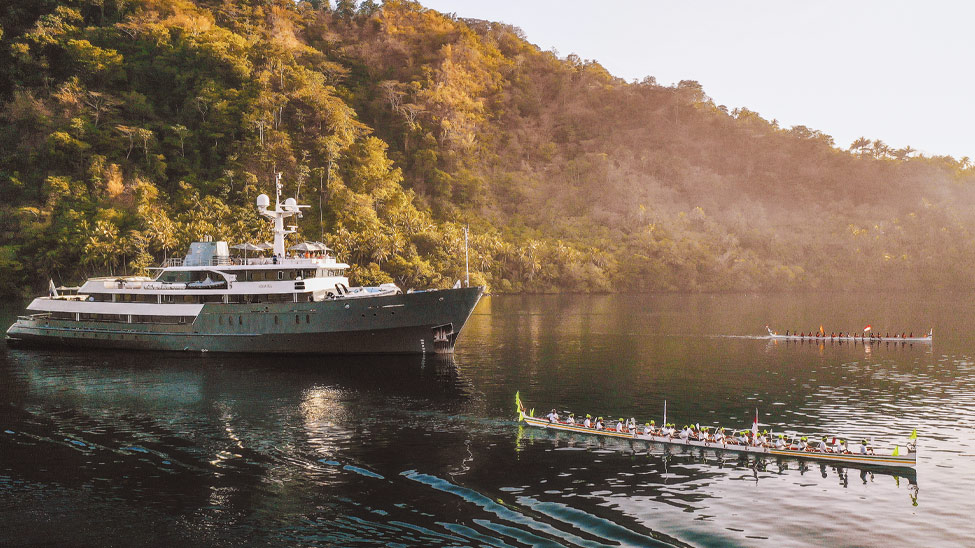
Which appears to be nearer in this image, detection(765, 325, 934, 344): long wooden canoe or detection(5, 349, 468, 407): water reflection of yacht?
detection(5, 349, 468, 407): water reflection of yacht

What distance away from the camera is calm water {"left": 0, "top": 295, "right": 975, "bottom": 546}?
957 inches

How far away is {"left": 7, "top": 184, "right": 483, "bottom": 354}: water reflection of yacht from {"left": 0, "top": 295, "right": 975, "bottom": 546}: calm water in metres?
2.05

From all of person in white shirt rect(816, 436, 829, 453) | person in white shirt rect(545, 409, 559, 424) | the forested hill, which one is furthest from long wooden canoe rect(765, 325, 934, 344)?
the forested hill

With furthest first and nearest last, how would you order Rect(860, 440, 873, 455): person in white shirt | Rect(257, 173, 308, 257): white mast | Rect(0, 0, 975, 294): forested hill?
Rect(0, 0, 975, 294): forested hill
Rect(257, 173, 308, 257): white mast
Rect(860, 440, 873, 455): person in white shirt

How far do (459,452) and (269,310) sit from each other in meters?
32.9

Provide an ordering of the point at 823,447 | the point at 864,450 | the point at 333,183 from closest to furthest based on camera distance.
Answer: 1. the point at 864,450
2. the point at 823,447
3. the point at 333,183

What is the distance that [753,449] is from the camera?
3231 centimetres

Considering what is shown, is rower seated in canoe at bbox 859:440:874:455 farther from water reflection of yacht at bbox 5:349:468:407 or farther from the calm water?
water reflection of yacht at bbox 5:349:468:407

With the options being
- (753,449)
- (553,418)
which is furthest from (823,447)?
(553,418)

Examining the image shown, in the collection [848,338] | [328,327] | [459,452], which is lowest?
[459,452]

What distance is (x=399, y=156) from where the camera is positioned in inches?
6781

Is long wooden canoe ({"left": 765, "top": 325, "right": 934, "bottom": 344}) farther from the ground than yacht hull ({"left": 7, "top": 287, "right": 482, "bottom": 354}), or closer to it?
closer to it

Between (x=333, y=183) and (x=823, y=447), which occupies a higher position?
(x=333, y=183)

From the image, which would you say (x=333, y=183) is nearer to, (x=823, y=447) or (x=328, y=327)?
(x=328, y=327)
